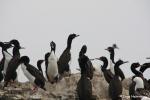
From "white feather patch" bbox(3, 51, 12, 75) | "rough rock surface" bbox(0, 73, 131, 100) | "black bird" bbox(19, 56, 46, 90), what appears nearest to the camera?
"rough rock surface" bbox(0, 73, 131, 100)

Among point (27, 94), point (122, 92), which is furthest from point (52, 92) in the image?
point (122, 92)

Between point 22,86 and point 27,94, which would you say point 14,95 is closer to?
point 27,94

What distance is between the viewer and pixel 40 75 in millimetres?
33469

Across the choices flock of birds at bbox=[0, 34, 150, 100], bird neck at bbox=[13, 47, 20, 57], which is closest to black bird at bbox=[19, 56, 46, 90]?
flock of birds at bbox=[0, 34, 150, 100]

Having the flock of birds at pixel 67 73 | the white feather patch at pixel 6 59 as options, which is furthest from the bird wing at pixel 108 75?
the white feather patch at pixel 6 59

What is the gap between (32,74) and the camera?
A: 33562 mm

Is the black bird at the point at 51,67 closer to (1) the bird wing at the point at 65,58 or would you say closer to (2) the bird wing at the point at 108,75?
(1) the bird wing at the point at 65,58

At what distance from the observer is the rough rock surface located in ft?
102

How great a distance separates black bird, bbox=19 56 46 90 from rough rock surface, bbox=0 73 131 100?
0.35 meters

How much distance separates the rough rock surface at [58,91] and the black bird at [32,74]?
0.35m

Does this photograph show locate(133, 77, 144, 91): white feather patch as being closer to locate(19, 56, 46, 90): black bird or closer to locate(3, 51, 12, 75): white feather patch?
locate(19, 56, 46, 90): black bird

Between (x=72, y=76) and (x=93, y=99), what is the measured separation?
5.00 meters

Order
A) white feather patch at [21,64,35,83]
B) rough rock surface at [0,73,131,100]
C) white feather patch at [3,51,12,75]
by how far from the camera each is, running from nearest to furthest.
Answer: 1. rough rock surface at [0,73,131,100]
2. white feather patch at [21,64,35,83]
3. white feather patch at [3,51,12,75]

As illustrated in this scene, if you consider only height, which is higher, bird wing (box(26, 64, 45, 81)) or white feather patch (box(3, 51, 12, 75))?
white feather patch (box(3, 51, 12, 75))
